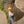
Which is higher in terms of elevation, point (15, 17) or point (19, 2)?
point (19, 2)

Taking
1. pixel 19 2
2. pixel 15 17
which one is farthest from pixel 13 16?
pixel 19 2

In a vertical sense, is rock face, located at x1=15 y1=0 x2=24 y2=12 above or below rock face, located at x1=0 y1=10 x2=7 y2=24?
above

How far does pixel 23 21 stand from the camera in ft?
1.58

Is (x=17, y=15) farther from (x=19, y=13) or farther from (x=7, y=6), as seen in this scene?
(x=7, y=6)

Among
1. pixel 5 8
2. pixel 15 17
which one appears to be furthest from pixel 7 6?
pixel 15 17

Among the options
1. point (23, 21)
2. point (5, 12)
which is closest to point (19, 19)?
point (23, 21)

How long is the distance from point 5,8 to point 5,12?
0.04 m

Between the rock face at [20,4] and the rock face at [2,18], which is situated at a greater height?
the rock face at [20,4]

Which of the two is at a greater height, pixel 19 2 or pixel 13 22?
pixel 19 2

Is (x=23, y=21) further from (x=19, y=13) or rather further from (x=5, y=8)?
(x=5, y=8)

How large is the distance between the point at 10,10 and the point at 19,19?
0.40 feet

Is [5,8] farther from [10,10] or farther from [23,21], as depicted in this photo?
[23,21]

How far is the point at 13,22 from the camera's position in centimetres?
49

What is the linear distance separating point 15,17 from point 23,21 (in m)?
0.08
